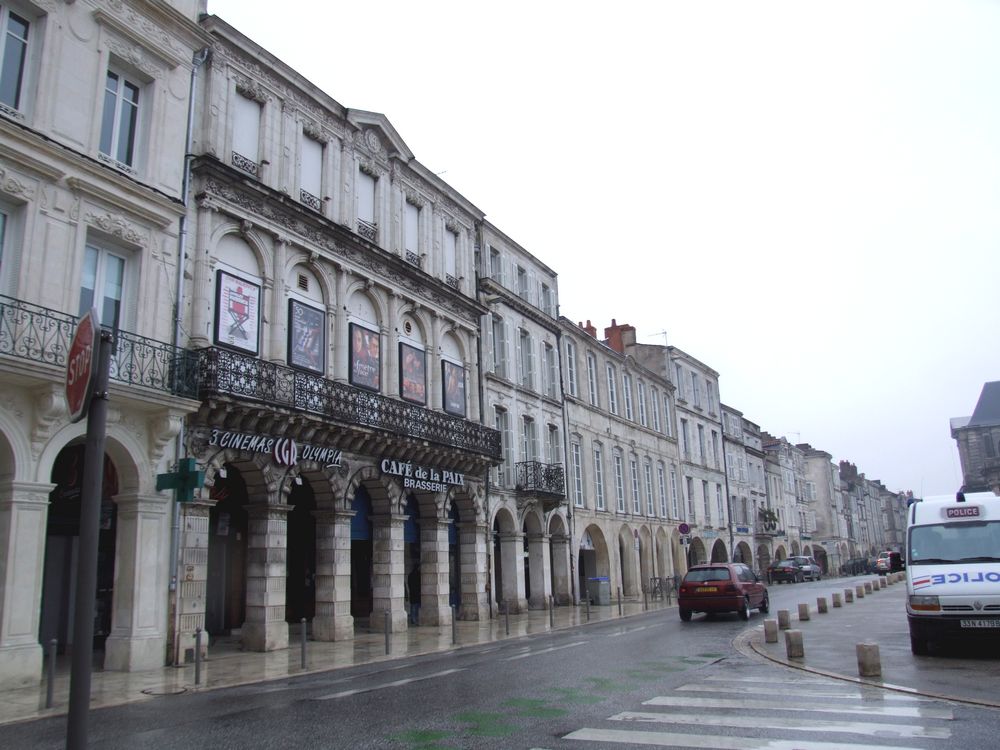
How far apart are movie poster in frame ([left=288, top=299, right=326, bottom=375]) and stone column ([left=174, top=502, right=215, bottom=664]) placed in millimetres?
4250

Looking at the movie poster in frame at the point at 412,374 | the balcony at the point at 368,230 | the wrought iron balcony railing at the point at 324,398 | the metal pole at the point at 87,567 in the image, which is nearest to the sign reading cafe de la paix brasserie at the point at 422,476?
the wrought iron balcony railing at the point at 324,398

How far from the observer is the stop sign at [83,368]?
4391mm

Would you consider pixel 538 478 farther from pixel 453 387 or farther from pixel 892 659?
pixel 892 659

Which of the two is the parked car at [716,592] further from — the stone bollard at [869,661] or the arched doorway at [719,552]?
the arched doorway at [719,552]

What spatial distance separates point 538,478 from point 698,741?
20930mm

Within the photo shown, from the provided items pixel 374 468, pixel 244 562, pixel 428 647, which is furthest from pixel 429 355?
pixel 428 647

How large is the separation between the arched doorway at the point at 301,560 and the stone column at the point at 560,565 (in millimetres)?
11060

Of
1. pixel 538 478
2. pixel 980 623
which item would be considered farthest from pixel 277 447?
pixel 980 623

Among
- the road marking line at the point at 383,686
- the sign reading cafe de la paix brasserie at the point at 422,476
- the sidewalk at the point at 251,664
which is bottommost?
the sidewalk at the point at 251,664

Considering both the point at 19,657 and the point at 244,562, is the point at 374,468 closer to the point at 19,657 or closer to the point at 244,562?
the point at 244,562

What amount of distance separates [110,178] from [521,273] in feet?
61.7

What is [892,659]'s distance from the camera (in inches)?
458

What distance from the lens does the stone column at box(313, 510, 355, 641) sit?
18297mm

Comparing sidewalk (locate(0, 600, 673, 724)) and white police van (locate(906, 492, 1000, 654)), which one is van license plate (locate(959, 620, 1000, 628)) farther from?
sidewalk (locate(0, 600, 673, 724))
